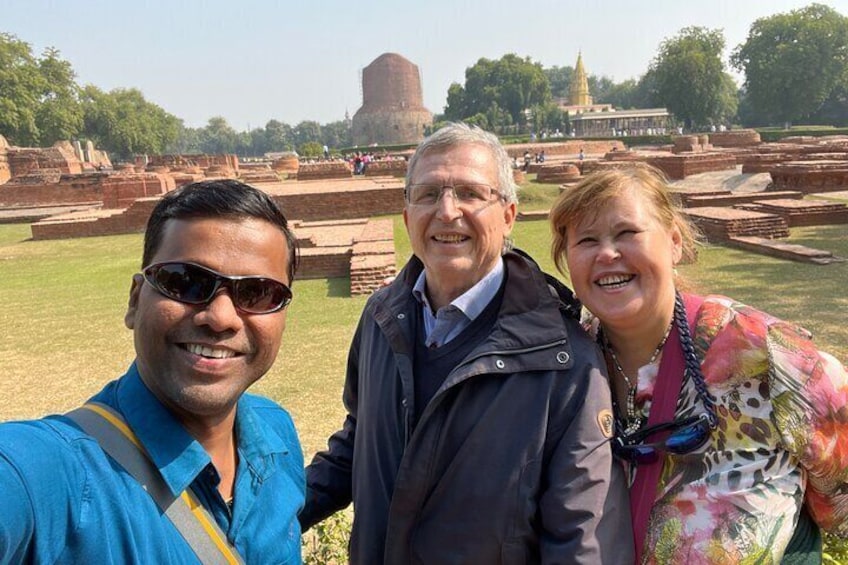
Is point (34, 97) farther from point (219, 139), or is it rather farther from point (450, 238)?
point (219, 139)

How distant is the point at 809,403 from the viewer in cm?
114

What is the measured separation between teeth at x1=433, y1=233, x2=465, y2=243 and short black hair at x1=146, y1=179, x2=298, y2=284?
517 millimetres

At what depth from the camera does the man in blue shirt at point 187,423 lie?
78 centimetres

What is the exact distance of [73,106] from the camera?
4203cm

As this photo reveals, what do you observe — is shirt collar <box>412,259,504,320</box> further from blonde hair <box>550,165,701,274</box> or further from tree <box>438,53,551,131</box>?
tree <box>438,53,551,131</box>

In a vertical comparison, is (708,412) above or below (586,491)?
above

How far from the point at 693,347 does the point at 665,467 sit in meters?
0.24

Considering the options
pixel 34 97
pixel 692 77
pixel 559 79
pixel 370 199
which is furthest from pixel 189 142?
pixel 370 199

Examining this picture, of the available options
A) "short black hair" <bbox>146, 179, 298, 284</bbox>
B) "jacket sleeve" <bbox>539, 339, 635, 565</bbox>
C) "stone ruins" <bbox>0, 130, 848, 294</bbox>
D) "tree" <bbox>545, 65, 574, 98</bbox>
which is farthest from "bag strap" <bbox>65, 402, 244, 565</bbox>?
"tree" <bbox>545, 65, 574, 98</bbox>

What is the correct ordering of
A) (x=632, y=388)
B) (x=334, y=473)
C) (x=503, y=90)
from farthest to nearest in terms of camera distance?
(x=503, y=90)
(x=334, y=473)
(x=632, y=388)

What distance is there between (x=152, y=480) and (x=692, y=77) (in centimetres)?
5024

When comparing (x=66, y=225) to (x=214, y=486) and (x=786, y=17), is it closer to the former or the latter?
(x=214, y=486)

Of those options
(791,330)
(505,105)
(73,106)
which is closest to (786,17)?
(505,105)

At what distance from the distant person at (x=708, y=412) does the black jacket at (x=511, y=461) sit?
84 mm
